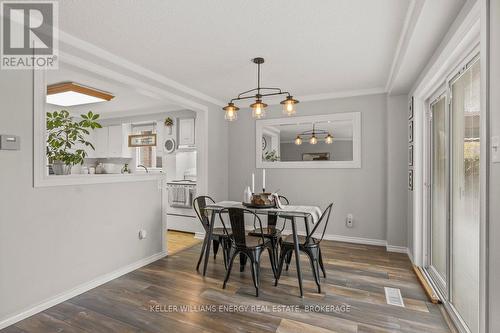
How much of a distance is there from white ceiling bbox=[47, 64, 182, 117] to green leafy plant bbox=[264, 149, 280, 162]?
75.1 inches

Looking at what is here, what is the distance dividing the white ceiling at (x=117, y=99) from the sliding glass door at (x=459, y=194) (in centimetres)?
330

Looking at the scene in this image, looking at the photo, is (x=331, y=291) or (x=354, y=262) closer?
(x=331, y=291)

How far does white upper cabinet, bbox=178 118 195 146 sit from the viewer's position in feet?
17.8

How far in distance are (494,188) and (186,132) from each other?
15.8ft

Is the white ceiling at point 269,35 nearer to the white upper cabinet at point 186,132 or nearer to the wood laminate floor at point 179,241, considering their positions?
the white upper cabinet at point 186,132

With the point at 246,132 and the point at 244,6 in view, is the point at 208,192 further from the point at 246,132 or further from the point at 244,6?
the point at 244,6

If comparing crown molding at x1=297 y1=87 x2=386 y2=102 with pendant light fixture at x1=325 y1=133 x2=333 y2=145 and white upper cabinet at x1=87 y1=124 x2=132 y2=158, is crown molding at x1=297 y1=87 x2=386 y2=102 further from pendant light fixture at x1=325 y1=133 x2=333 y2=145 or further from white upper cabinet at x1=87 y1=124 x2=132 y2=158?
white upper cabinet at x1=87 y1=124 x2=132 y2=158

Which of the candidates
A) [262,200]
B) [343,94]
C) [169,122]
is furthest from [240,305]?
[169,122]

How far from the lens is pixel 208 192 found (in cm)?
477

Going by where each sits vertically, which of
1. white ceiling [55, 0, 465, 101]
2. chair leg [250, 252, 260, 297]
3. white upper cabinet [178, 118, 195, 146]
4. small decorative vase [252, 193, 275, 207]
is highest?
white ceiling [55, 0, 465, 101]

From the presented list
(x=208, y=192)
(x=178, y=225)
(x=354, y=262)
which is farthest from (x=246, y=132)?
(x=354, y=262)

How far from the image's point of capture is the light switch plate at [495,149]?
1.31m

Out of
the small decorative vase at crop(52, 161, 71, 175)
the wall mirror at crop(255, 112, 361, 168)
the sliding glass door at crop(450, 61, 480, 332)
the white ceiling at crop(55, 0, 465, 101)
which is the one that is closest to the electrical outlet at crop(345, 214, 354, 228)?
the wall mirror at crop(255, 112, 361, 168)

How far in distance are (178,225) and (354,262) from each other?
3240 millimetres
